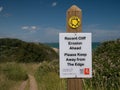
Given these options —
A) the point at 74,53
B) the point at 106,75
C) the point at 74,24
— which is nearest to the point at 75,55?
the point at 74,53

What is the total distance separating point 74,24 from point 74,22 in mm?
31

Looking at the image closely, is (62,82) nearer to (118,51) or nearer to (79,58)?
(118,51)

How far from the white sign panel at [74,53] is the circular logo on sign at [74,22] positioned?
0.43 ft

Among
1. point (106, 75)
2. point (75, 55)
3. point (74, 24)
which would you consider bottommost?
point (106, 75)

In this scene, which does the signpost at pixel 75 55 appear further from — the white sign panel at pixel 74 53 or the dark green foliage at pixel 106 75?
the dark green foliage at pixel 106 75

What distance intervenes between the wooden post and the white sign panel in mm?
88

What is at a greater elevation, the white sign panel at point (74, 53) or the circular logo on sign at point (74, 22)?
the circular logo on sign at point (74, 22)

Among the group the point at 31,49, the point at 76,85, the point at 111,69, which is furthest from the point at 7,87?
the point at 31,49

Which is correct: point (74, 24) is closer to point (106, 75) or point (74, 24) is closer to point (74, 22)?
point (74, 22)

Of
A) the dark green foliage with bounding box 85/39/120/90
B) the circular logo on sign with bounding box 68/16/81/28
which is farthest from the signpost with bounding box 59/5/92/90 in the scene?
the dark green foliage with bounding box 85/39/120/90

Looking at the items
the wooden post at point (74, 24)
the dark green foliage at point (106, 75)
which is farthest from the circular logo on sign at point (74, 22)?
the dark green foliage at point (106, 75)

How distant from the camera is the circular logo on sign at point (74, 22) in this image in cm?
401

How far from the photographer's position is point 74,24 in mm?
4012

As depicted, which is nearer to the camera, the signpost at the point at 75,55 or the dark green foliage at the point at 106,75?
the signpost at the point at 75,55
